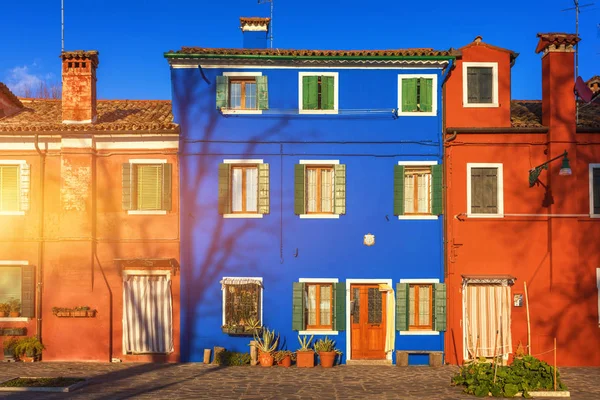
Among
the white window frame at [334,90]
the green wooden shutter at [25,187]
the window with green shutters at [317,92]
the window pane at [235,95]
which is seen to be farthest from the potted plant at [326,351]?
the green wooden shutter at [25,187]

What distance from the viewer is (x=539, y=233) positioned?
18.3 m

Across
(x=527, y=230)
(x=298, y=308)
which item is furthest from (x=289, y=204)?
(x=527, y=230)

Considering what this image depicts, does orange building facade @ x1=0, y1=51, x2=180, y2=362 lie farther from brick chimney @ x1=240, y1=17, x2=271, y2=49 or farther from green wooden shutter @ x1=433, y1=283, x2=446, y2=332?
green wooden shutter @ x1=433, y1=283, x2=446, y2=332

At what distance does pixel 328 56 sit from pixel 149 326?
30.8 feet

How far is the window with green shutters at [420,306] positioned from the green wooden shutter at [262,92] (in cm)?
652

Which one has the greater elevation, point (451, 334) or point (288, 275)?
point (288, 275)

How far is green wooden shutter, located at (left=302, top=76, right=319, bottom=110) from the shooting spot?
60.6 ft

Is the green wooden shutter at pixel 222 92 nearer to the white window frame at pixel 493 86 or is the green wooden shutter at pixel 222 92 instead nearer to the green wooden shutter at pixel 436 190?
the green wooden shutter at pixel 436 190

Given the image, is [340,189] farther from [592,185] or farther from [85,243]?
[85,243]

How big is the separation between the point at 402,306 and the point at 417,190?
341 cm

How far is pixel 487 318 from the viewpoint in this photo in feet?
59.5

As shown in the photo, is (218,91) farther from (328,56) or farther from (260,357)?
(260,357)

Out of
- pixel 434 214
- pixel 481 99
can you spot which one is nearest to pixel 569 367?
pixel 434 214

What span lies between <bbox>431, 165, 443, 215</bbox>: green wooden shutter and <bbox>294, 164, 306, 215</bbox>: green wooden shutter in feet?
12.3
